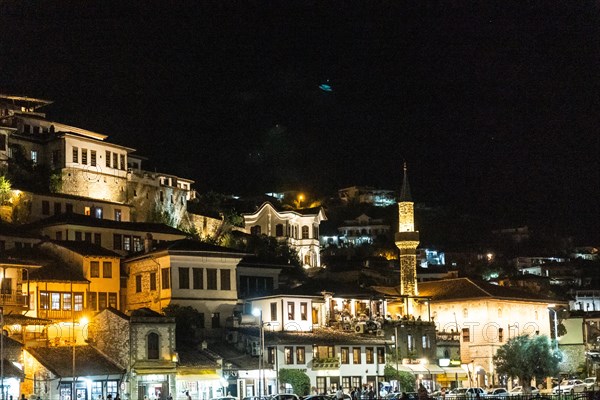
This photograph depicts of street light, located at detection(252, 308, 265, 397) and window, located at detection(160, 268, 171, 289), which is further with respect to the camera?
window, located at detection(160, 268, 171, 289)

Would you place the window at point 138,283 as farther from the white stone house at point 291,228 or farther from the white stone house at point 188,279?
the white stone house at point 291,228

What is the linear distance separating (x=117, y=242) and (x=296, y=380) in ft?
61.6

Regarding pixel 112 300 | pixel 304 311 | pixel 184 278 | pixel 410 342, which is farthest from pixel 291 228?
pixel 112 300

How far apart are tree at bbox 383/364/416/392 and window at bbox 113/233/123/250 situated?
70.5 ft

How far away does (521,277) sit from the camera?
113m

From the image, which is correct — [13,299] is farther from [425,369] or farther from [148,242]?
[425,369]

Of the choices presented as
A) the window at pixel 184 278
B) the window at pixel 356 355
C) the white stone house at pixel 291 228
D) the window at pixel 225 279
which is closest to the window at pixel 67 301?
the window at pixel 184 278

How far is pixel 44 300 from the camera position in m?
58.9

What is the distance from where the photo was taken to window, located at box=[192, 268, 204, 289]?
64750 mm

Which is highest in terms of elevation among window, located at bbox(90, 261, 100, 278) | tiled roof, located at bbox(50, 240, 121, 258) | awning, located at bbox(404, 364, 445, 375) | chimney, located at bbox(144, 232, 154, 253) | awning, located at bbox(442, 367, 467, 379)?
chimney, located at bbox(144, 232, 154, 253)

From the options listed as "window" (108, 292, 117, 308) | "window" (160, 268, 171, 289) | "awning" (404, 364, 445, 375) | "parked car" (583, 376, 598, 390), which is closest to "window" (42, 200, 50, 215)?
"window" (108, 292, 117, 308)

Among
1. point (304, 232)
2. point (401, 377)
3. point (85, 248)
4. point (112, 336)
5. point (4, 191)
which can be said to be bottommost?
point (401, 377)

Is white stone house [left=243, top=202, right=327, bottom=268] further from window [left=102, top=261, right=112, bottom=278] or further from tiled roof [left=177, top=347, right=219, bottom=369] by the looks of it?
tiled roof [left=177, top=347, right=219, bottom=369]

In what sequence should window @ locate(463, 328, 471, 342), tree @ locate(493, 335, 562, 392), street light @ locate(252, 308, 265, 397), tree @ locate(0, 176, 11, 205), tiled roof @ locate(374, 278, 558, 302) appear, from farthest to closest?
tiled roof @ locate(374, 278, 558, 302), window @ locate(463, 328, 471, 342), tree @ locate(0, 176, 11, 205), tree @ locate(493, 335, 562, 392), street light @ locate(252, 308, 265, 397)
